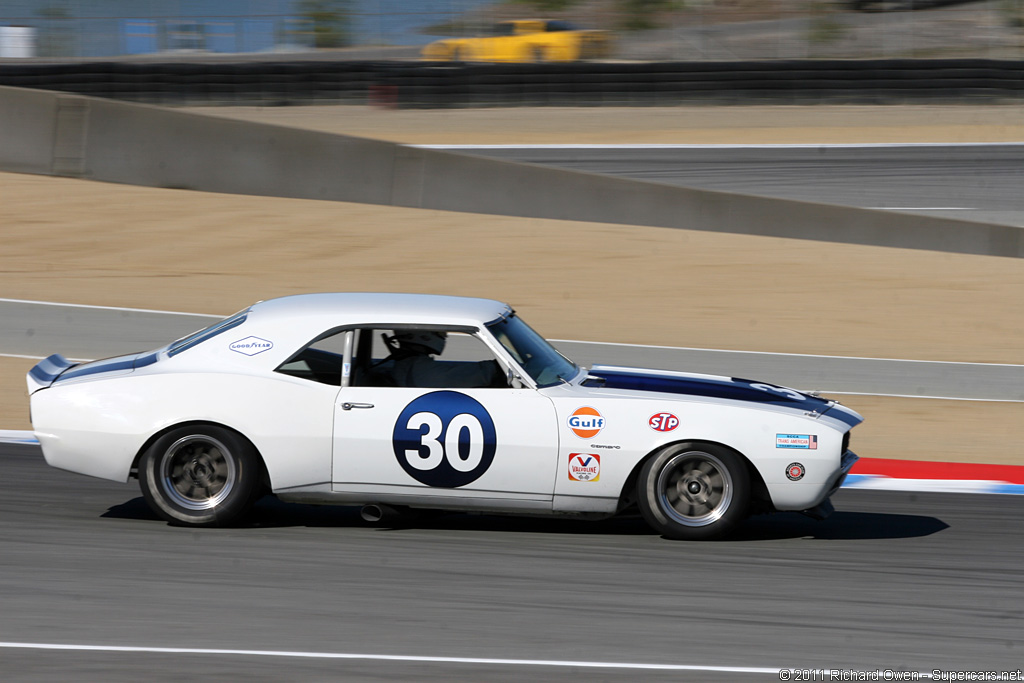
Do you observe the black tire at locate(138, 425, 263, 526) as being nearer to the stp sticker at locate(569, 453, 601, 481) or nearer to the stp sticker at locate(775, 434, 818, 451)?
the stp sticker at locate(569, 453, 601, 481)

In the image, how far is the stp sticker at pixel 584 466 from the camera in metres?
5.60

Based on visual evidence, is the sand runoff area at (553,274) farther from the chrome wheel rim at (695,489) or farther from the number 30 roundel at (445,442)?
the number 30 roundel at (445,442)

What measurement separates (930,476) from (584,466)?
10.3ft

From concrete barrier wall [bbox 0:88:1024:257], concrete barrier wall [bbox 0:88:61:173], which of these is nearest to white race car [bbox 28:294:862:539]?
concrete barrier wall [bbox 0:88:1024:257]

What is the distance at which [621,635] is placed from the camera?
14.9ft

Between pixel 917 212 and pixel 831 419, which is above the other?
pixel 917 212

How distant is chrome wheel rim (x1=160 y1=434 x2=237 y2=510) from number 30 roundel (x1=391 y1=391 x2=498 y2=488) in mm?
904

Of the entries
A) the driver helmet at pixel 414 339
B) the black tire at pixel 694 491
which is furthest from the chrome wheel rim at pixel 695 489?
the driver helmet at pixel 414 339

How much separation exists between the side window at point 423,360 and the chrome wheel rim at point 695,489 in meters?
0.97

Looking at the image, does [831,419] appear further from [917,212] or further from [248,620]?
[917,212]

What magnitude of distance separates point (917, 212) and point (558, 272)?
7172 mm

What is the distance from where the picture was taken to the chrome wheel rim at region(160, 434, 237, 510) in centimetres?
574

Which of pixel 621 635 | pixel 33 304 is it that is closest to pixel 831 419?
pixel 621 635

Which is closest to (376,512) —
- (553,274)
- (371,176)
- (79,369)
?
(79,369)
